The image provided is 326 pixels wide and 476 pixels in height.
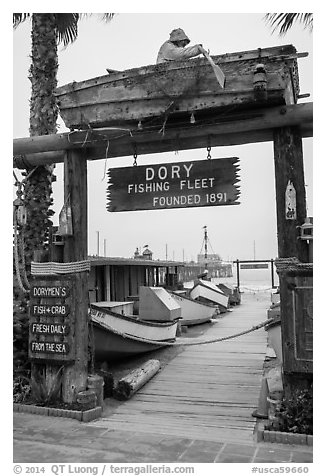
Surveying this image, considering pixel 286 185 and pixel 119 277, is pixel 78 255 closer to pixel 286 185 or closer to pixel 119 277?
pixel 286 185

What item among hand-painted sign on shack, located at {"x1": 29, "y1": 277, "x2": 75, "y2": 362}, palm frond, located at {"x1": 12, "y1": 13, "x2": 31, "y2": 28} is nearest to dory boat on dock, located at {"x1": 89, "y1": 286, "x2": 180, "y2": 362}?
hand-painted sign on shack, located at {"x1": 29, "y1": 277, "x2": 75, "y2": 362}

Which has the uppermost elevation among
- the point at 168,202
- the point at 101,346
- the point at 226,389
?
the point at 168,202

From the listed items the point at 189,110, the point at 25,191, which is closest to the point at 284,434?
the point at 189,110

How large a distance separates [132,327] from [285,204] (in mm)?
5809

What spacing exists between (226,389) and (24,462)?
13.8ft

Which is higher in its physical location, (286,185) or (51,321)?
(286,185)

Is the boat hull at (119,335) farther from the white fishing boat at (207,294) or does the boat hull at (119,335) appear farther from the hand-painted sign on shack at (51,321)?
the white fishing boat at (207,294)

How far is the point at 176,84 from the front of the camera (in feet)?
18.4

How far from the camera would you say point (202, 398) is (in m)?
7.30

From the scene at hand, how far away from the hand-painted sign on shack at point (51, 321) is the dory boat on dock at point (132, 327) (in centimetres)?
47

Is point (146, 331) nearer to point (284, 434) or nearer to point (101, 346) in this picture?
point (101, 346)

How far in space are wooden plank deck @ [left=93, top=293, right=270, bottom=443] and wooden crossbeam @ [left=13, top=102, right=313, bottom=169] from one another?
11.8 feet

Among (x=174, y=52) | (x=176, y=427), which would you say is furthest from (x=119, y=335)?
(x=174, y=52)

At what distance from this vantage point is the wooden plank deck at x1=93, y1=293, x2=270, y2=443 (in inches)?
225
